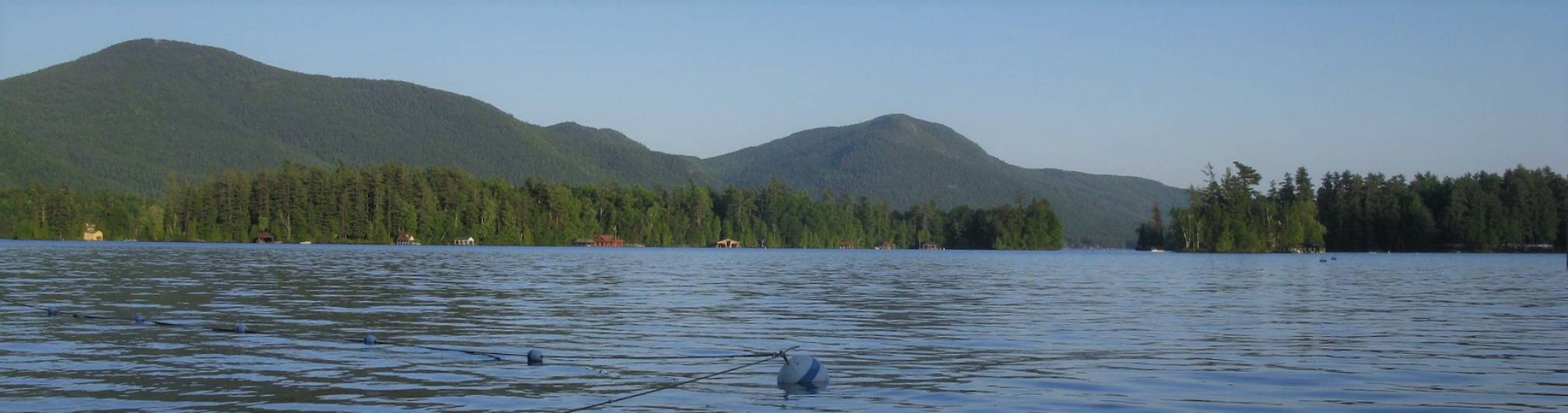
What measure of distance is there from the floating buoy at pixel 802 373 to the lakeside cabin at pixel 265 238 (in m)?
184

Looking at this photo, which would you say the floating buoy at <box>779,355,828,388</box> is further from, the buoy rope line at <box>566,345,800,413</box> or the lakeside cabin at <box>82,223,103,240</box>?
the lakeside cabin at <box>82,223,103,240</box>

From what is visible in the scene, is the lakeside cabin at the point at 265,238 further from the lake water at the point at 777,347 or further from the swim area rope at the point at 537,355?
the swim area rope at the point at 537,355

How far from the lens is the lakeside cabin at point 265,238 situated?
19100 cm

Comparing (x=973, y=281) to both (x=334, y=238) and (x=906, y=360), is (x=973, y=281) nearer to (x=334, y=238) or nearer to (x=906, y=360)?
(x=906, y=360)

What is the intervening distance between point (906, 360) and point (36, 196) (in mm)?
202350

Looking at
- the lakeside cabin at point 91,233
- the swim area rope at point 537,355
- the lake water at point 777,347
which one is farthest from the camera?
the lakeside cabin at point 91,233

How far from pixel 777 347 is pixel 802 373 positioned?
6643mm

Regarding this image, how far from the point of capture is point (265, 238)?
627 feet

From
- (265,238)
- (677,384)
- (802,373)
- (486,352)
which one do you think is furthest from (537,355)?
(265,238)

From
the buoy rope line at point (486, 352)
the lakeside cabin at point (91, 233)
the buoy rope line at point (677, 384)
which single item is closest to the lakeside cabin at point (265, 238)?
the lakeside cabin at point (91, 233)

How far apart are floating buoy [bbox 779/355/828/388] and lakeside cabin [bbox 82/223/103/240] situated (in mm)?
194584

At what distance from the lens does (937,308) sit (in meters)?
40.5

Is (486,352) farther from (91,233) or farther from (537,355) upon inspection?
(91,233)

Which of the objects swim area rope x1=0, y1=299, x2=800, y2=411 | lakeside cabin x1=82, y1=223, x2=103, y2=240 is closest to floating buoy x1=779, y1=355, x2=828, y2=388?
swim area rope x1=0, y1=299, x2=800, y2=411
